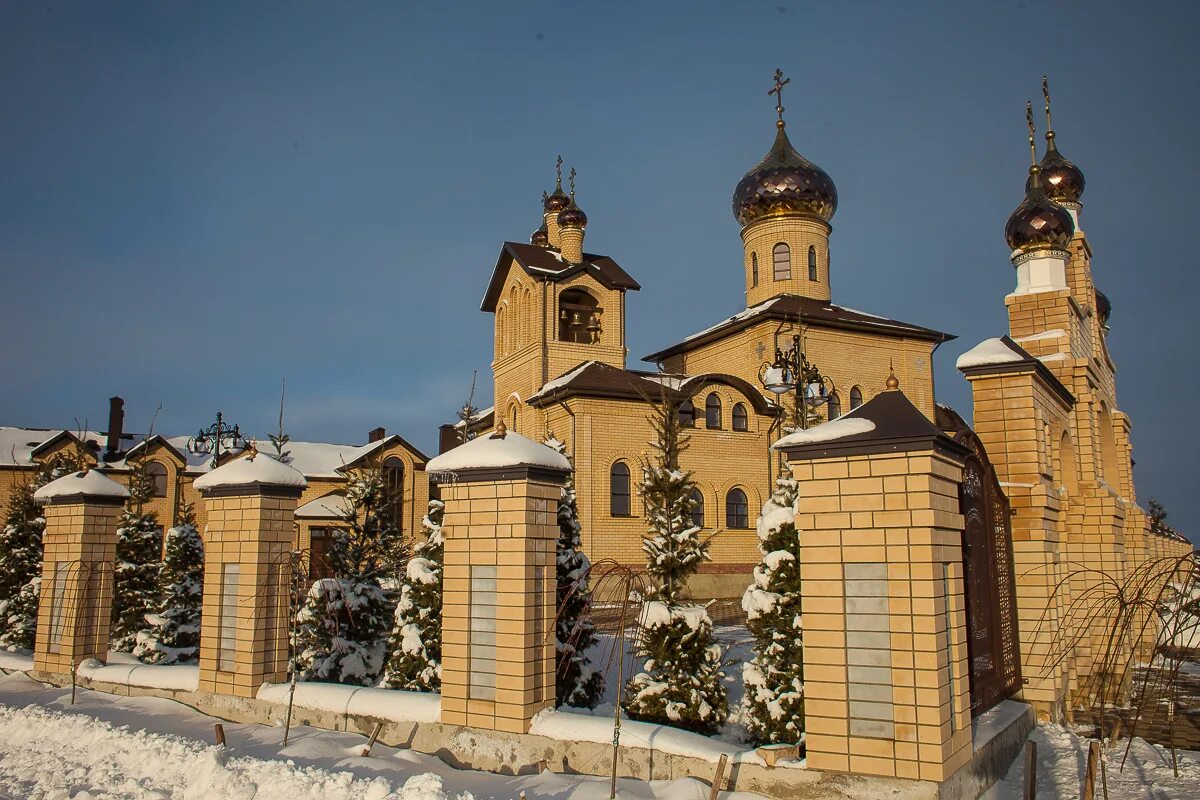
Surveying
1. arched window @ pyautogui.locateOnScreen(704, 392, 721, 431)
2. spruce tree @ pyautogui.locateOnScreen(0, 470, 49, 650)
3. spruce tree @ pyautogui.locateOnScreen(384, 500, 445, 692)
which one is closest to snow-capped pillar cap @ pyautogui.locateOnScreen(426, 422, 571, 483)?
spruce tree @ pyautogui.locateOnScreen(384, 500, 445, 692)

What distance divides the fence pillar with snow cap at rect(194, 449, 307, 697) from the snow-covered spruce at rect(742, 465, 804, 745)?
4897mm

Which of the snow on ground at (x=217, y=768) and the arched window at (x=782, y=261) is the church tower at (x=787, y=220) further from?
the snow on ground at (x=217, y=768)

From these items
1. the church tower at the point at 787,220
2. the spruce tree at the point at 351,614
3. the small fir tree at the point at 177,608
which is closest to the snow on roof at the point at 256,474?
the spruce tree at the point at 351,614

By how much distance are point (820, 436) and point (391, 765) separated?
4.28 m

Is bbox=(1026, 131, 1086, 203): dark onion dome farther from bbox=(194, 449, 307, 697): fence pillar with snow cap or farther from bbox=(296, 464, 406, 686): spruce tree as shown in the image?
bbox=(194, 449, 307, 697): fence pillar with snow cap

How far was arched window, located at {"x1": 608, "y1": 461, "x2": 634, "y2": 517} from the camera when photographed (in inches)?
960

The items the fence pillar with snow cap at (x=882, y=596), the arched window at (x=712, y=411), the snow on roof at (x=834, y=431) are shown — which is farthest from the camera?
the arched window at (x=712, y=411)

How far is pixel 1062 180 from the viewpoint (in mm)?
20250

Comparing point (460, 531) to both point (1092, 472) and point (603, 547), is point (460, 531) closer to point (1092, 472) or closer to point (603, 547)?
point (1092, 472)

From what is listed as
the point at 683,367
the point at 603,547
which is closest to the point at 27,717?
the point at 603,547

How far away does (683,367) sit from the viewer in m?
31.8

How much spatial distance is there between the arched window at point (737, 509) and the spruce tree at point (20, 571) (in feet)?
54.8

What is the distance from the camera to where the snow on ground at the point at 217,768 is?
6301 millimetres

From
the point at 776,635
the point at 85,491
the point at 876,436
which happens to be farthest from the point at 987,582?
the point at 85,491
